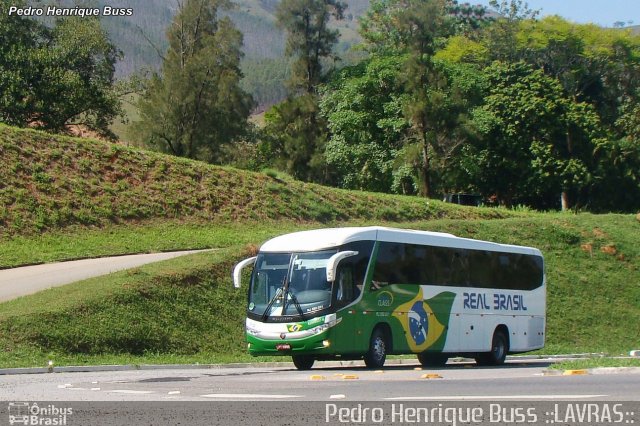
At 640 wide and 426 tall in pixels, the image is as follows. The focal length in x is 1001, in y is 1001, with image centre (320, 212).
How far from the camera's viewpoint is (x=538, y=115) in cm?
6831

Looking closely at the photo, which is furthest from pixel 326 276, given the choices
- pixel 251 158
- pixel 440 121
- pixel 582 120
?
pixel 251 158

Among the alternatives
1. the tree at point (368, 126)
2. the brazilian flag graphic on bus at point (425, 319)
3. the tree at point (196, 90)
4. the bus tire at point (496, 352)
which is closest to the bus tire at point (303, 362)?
the brazilian flag graphic on bus at point (425, 319)

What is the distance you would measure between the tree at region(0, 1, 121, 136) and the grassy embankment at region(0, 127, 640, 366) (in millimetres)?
14161

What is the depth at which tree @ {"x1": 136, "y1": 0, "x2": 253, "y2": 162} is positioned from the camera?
68562 mm

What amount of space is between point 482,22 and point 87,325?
260ft

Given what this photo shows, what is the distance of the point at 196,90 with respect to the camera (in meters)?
68.4

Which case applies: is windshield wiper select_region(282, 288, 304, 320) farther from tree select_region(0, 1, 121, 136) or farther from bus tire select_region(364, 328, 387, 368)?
tree select_region(0, 1, 121, 136)

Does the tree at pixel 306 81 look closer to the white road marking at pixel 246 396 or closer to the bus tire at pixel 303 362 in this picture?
the bus tire at pixel 303 362

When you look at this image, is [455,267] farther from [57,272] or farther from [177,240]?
[177,240]

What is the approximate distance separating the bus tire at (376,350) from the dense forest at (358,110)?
3996 centimetres

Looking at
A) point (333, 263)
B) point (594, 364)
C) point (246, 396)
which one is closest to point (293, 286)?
point (333, 263)

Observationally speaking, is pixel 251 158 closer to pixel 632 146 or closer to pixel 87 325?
pixel 632 146

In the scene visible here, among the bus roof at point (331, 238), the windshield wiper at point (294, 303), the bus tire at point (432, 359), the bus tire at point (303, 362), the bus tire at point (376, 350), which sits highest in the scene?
the bus roof at point (331, 238)

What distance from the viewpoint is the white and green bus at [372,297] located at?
21500 millimetres
